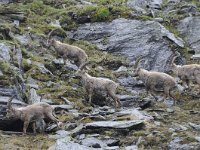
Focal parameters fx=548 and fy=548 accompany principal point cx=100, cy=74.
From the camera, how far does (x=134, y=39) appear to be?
27.6 m

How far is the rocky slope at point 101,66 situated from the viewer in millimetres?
16672

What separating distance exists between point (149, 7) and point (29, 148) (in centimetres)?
1895

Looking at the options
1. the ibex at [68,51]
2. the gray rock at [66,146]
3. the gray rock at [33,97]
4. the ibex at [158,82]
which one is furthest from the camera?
the ibex at [68,51]

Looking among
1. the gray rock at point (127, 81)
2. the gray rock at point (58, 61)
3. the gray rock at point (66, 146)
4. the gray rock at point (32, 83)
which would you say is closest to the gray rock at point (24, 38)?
the gray rock at point (58, 61)

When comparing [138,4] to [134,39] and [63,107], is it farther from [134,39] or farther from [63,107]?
[63,107]

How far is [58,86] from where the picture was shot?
21.5m

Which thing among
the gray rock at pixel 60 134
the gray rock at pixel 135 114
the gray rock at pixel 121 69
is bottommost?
the gray rock at pixel 121 69

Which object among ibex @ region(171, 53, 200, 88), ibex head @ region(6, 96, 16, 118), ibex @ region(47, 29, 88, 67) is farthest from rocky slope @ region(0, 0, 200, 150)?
ibex @ region(171, 53, 200, 88)

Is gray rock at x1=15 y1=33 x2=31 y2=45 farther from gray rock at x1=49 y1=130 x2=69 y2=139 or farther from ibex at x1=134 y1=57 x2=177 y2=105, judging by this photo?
gray rock at x1=49 y1=130 x2=69 y2=139

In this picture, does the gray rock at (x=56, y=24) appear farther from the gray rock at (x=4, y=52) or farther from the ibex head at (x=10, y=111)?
the ibex head at (x=10, y=111)

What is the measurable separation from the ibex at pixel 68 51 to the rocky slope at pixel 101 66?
1.38ft

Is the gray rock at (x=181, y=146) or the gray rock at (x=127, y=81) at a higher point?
the gray rock at (x=181, y=146)

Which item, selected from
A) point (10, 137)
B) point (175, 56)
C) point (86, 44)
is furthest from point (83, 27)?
point (10, 137)

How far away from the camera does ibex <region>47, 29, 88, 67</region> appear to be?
24875 mm
